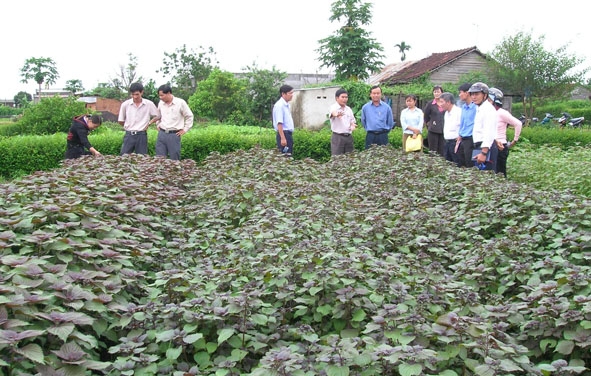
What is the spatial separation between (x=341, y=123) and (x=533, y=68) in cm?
2241

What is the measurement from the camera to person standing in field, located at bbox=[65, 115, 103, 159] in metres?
8.16

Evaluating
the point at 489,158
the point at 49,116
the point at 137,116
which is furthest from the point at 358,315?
the point at 49,116

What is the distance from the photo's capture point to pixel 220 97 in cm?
2406

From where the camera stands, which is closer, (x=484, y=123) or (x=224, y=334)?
(x=224, y=334)

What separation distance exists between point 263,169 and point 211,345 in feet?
13.8

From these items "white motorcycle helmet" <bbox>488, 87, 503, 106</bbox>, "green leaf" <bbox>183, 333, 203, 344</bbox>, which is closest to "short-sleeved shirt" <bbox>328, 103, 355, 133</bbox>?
"white motorcycle helmet" <bbox>488, 87, 503, 106</bbox>

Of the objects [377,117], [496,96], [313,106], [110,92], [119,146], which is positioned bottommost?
[119,146]

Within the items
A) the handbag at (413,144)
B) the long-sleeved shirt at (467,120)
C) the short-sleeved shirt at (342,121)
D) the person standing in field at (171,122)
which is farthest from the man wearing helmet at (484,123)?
the person standing in field at (171,122)

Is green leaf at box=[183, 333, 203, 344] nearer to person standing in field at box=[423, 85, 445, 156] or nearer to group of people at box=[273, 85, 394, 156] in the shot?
group of people at box=[273, 85, 394, 156]

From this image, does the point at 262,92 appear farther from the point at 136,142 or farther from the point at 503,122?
the point at 503,122

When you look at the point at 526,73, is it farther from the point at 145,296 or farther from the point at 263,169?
the point at 145,296

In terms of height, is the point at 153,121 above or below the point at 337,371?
above

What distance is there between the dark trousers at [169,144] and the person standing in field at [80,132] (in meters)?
0.89

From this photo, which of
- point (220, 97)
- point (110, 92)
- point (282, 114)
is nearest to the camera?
point (282, 114)
